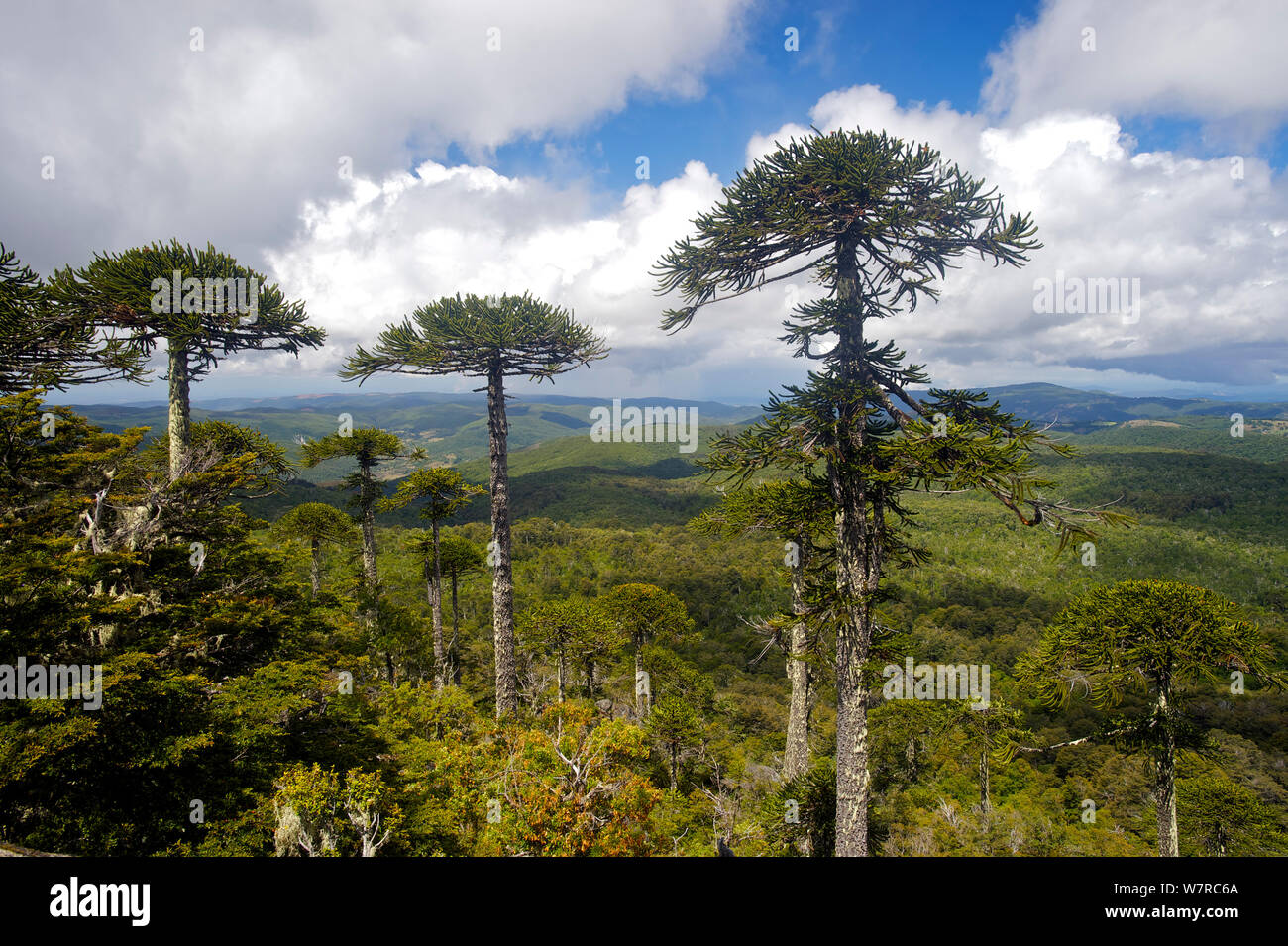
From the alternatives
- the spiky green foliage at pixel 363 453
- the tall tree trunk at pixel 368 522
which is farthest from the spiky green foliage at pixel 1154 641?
the tall tree trunk at pixel 368 522

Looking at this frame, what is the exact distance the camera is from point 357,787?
28.2ft

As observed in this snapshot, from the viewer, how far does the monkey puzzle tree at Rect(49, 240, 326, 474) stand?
13.4 meters

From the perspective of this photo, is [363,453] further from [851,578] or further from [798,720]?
[851,578]

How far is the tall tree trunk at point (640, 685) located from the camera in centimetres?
3095

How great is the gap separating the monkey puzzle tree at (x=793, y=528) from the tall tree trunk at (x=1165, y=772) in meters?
8.84

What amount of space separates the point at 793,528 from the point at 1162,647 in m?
10.7

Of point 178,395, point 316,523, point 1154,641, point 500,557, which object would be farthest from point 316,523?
point 1154,641

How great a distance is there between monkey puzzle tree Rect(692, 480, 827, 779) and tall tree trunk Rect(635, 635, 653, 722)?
47.5ft

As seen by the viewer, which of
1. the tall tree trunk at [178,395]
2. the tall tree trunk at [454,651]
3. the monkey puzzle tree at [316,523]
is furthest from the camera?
the monkey puzzle tree at [316,523]

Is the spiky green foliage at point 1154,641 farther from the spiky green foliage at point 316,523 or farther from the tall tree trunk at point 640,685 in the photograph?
the spiky green foliage at point 316,523

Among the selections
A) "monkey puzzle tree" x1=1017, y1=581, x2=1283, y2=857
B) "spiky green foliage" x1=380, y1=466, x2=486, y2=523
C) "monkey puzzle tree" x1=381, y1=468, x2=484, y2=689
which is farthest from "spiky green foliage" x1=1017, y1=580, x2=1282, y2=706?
"spiky green foliage" x1=380, y1=466, x2=486, y2=523

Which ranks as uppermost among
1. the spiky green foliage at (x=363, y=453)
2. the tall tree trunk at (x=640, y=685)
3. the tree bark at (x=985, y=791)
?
the spiky green foliage at (x=363, y=453)

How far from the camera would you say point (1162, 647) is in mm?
12773
